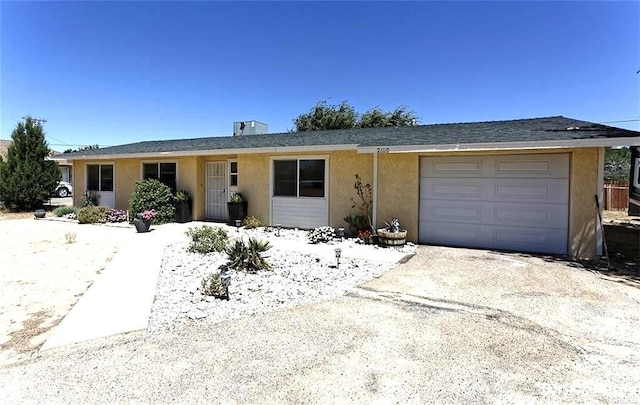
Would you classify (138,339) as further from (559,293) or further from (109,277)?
(559,293)

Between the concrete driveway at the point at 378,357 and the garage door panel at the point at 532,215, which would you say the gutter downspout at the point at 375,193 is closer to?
the garage door panel at the point at 532,215

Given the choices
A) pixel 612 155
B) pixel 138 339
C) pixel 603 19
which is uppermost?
pixel 603 19

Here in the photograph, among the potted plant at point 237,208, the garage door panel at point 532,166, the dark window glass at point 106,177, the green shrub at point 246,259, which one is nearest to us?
the green shrub at point 246,259

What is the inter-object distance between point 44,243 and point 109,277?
15.4 ft

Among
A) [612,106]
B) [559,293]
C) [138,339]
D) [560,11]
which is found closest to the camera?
[138,339]

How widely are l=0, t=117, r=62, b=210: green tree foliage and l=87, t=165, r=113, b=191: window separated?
11.3 feet

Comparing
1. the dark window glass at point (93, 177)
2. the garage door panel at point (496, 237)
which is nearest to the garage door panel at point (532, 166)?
the garage door panel at point (496, 237)

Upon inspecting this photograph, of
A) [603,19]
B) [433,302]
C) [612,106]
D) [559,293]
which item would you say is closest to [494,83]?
[612,106]

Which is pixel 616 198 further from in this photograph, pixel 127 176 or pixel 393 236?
pixel 127 176

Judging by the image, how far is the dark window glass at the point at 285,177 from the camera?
35.9 ft

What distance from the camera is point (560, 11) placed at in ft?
33.2

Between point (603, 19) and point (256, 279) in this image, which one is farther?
point (603, 19)

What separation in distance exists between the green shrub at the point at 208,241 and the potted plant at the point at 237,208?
282 centimetres

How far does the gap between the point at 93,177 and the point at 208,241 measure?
36.1 ft
